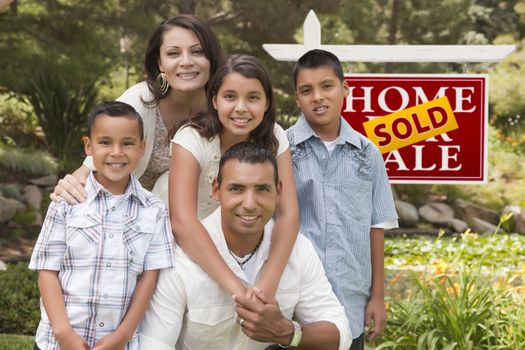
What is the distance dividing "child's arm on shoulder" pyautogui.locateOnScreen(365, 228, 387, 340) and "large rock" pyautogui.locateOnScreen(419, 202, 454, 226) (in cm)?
926

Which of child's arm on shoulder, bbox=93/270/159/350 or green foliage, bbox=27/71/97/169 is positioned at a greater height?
green foliage, bbox=27/71/97/169

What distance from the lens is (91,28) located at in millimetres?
10844

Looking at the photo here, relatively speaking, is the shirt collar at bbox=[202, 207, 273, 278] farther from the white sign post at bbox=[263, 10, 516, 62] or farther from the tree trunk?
the tree trunk

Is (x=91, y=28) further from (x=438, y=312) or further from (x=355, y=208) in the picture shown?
(x=355, y=208)

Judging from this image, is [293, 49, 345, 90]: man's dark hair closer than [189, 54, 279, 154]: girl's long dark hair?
No

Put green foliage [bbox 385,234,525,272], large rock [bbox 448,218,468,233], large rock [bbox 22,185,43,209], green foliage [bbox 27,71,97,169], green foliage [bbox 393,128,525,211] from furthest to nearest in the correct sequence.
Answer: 1. green foliage [bbox 393,128,525,211]
2. large rock [bbox 448,218,468,233]
3. green foliage [bbox 27,71,97,169]
4. large rock [bbox 22,185,43,209]
5. green foliage [bbox 385,234,525,272]

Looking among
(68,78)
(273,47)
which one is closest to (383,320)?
(273,47)

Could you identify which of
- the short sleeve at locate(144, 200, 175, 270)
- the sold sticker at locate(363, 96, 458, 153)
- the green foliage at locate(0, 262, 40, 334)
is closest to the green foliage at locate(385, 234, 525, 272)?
the sold sticker at locate(363, 96, 458, 153)

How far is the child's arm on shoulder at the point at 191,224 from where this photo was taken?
2.65 metres

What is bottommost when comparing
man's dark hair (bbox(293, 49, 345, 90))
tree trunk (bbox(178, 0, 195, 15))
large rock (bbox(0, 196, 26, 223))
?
large rock (bbox(0, 196, 26, 223))

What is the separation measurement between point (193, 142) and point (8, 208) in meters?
7.57

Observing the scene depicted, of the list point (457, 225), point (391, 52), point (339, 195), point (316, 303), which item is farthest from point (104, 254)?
point (457, 225)

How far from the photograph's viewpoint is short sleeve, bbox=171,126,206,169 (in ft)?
9.30

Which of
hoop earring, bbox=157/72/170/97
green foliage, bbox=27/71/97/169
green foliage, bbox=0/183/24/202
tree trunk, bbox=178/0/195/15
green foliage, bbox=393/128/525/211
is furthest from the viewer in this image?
green foliage, bbox=393/128/525/211
